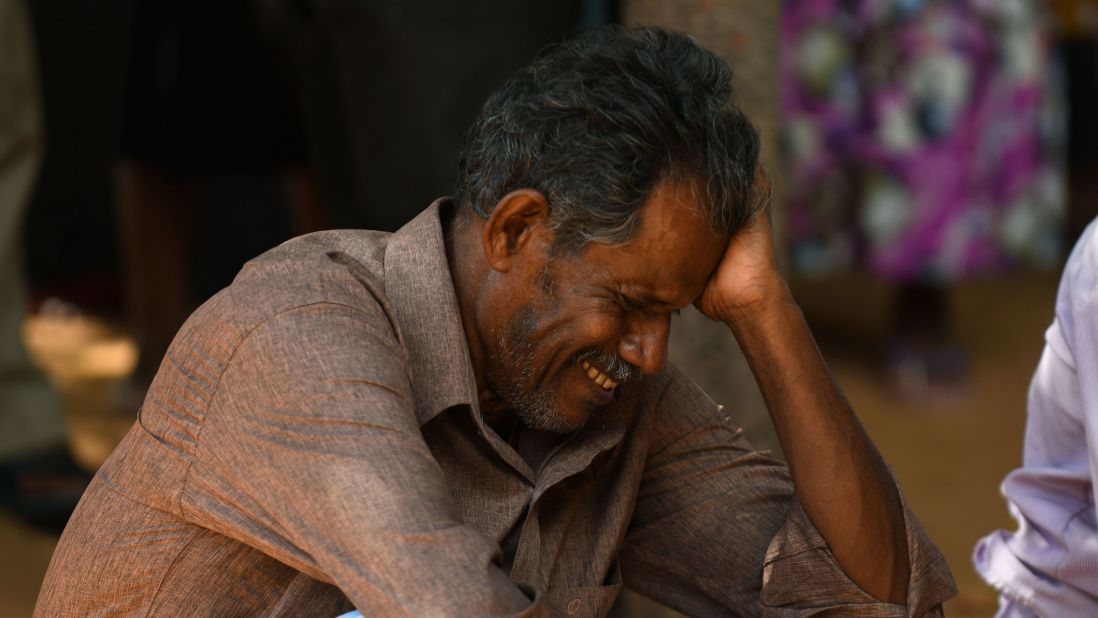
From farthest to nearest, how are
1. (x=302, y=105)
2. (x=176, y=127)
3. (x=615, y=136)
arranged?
(x=176, y=127)
(x=302, y=105)
(x=615, y=136)

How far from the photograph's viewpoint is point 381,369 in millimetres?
1931

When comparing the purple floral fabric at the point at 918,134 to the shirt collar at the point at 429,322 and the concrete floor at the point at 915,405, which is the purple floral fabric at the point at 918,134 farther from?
the shirt collar at the point at 429,322

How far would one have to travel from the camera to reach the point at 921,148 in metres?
5.72

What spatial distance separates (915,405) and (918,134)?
104cm

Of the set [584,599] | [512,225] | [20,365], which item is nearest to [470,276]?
[512,225]

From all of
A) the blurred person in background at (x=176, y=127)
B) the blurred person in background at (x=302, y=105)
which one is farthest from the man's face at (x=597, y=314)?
the blurred person in background at (x=176, y=127)

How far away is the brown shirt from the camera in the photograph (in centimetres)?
183

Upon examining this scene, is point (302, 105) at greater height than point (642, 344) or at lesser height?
greater

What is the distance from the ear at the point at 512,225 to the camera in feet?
7.09

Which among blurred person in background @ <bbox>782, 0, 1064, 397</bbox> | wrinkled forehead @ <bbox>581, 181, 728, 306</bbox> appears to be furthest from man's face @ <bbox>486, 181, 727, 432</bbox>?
blurred person in background @ <bbox>782, 0, 1064, 397</bbox>

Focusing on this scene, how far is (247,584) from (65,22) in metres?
5.06

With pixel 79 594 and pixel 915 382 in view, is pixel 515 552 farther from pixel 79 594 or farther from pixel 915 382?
pixel 915 382

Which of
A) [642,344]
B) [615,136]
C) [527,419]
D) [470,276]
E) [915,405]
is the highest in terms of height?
[615,136]

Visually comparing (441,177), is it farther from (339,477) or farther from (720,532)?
(339,477)
